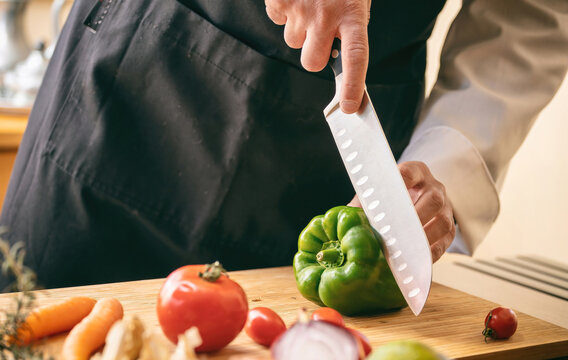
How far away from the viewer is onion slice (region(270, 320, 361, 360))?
549 mm

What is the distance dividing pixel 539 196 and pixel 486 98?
1324 mm

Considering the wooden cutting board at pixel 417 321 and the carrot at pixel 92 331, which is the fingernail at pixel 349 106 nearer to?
the wooden cutting board at pixel 417 321

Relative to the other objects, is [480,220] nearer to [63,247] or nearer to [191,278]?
[191,278]

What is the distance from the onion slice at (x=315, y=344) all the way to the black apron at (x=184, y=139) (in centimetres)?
75

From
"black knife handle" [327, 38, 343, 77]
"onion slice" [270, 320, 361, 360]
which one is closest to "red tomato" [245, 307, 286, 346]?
"onion slice" [270, 320, 361, 360]

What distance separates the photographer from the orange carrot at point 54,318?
0.80 meters

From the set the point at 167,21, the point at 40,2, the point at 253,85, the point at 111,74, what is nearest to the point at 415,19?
the point at 253,85

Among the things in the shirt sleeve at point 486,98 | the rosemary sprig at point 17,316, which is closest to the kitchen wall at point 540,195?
the shirt sleeve at point 486,98

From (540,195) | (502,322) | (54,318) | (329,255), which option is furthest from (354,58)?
(540,195)

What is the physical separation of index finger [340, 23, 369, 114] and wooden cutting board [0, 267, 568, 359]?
1.26ft

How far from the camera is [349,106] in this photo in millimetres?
979

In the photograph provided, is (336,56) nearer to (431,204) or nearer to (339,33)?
(339,33)

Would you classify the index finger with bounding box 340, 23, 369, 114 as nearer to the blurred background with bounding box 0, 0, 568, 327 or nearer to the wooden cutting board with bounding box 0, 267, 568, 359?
the wooden cutting board with bounding box 0, 267, 568, 359

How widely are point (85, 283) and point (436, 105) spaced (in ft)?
3.00
